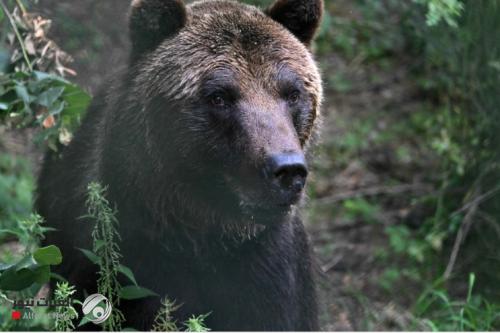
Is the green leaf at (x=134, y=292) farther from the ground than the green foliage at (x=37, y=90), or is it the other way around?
the green foliage at (x=37, y=90)

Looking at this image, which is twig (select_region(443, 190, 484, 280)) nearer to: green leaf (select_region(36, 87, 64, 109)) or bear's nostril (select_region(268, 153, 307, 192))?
bear's nostril (select_region(268, 153, 307, 192))

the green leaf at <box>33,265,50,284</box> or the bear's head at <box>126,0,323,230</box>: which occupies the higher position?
the bear's head at <box>126,0,323,230</box>

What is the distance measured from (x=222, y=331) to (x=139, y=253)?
712mm

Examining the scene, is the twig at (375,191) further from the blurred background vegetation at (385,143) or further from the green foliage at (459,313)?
the green foliage at (459,313)

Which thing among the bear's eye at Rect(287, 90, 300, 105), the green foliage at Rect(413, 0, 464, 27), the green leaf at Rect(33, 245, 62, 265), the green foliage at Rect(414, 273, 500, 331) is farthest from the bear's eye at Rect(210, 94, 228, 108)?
the green foliage at Rect(414, 273, 500, 331)

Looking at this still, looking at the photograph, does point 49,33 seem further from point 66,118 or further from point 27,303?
point 27,303

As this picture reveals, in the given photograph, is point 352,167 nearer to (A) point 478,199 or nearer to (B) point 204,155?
(A) point 478,199

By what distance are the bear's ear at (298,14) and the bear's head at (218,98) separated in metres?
0.05

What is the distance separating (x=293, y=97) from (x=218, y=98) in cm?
47

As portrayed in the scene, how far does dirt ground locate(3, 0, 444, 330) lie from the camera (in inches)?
290

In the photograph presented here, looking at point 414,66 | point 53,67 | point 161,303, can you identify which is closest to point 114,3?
point 53,67

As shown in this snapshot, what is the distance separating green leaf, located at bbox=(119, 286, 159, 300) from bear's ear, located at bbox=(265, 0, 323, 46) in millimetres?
1978

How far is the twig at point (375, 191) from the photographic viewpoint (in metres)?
9.48

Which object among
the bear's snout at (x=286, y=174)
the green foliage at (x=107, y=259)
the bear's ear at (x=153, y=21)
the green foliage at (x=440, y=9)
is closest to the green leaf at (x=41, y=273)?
the green foliage at (x=107, y=259)
